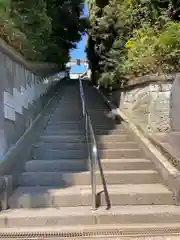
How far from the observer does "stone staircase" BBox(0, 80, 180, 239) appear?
425cm

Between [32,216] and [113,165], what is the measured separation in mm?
1815

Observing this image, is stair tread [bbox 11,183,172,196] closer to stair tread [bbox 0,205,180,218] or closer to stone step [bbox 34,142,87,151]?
stair tread [bbox 0,205,180,218]

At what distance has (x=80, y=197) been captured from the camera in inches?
187

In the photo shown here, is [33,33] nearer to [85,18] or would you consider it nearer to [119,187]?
[119,187]

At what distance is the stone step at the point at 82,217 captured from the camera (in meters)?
4.29

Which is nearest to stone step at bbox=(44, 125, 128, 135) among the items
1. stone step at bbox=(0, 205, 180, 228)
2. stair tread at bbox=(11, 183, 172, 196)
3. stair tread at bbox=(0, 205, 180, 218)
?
stair tread at bbox=(11, 183, 172, 196)

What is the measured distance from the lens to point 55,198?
4754 mm

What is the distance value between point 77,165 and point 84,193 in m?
1.03

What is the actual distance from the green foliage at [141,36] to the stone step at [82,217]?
2.94 meters

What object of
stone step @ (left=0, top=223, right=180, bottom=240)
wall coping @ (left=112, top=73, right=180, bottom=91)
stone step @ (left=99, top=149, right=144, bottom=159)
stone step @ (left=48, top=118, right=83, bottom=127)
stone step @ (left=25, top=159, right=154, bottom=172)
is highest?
wall coping @ (left=112, top=73, right=180, bottom=91)

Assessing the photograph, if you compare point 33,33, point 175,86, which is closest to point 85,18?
point 33,33

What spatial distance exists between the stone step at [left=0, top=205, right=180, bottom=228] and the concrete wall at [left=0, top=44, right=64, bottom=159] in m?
1.02

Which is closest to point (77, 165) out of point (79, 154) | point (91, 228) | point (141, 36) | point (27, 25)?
point (79, 154)

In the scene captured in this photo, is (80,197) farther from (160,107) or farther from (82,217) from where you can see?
(160,107)
